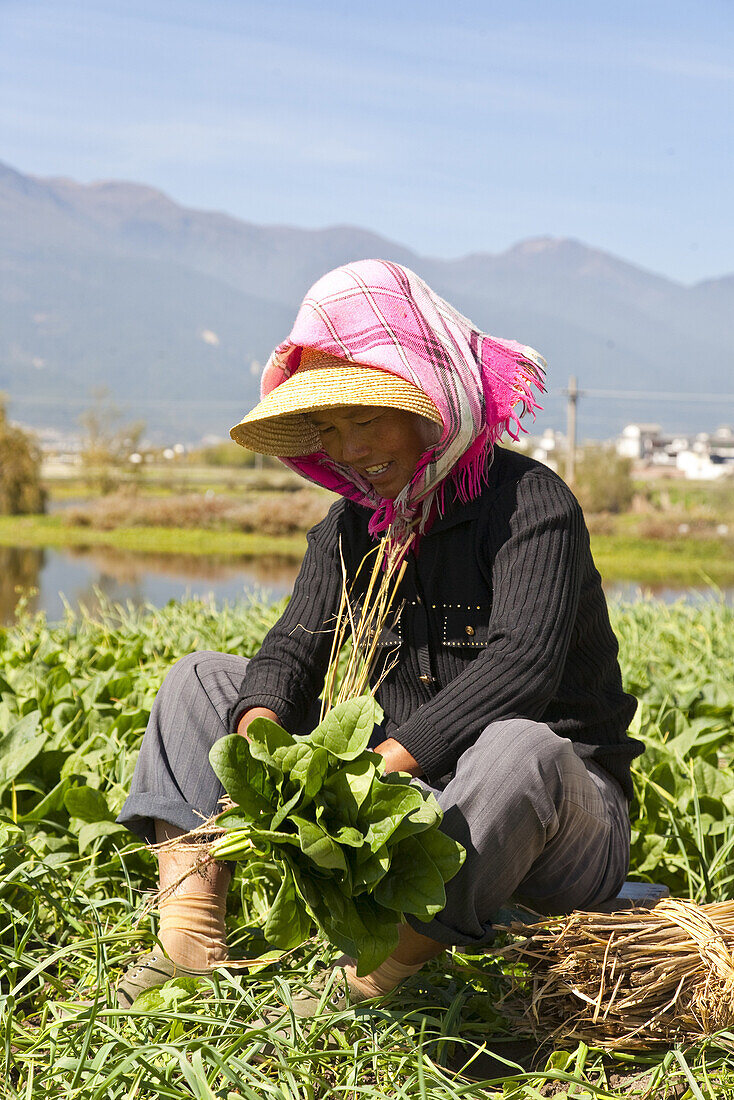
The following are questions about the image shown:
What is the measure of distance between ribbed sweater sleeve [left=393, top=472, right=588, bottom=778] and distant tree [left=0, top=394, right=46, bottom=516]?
8409 mm

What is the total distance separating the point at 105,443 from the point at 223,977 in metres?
8.61

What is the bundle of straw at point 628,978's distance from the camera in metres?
1.26

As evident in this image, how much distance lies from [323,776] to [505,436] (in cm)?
64

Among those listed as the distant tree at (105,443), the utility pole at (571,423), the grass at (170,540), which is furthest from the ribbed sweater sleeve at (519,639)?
the distant tree at (105,443)

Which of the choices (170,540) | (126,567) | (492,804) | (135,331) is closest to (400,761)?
(492,804)

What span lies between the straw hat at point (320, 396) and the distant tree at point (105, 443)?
8180 mm

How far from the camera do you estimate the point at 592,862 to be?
54.3 inches

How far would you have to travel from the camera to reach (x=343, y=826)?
116 cm

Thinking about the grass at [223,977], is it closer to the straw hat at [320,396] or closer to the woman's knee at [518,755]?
the woman's knee at [518,755]

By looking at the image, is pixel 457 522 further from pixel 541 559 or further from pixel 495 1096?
pixel 495 1096

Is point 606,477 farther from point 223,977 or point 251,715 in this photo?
point 223,977

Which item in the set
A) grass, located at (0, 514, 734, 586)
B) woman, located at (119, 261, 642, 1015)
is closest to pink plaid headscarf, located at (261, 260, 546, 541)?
woman, located at (119, 261, 642, 1015)

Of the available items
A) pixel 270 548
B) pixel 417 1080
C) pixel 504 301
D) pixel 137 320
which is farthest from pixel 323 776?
pixel 504 301

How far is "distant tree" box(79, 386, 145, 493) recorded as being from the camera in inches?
374
